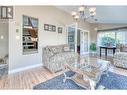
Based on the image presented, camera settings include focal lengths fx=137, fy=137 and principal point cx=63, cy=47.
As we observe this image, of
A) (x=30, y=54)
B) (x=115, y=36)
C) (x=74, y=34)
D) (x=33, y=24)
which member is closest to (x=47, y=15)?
(x=33, y=24)

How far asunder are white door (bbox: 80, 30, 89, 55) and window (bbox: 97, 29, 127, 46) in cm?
83

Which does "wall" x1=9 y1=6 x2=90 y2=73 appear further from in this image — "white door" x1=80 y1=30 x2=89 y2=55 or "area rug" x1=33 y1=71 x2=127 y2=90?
"white door" x1=80 y1=30 x2=89 y2=55

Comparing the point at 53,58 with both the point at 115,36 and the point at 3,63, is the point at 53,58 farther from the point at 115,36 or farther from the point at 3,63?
the point at 115,36

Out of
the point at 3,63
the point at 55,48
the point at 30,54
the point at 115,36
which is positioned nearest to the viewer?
the point at 3,63

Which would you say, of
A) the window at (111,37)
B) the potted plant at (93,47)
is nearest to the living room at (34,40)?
the potted plant at (93,47)

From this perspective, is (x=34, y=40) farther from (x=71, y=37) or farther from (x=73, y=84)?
(x=71, y=37)

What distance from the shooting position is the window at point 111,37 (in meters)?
8.38

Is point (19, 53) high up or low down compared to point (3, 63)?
up

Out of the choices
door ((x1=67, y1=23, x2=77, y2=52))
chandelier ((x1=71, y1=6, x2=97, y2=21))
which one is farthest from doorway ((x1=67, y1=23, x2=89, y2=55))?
chandelier ((x1=71, y1=6, x2=97, y2=21))

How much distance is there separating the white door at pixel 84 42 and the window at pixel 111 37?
0.83 metres

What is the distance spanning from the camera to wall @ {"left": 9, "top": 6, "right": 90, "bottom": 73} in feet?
13.7

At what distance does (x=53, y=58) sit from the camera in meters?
4.38

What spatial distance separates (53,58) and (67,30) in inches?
118
